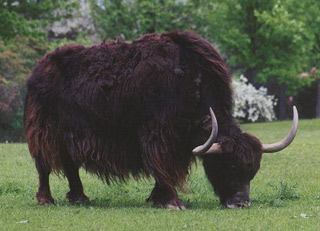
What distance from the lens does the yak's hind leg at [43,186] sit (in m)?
8.48

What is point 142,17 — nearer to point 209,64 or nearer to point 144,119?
point 209,64

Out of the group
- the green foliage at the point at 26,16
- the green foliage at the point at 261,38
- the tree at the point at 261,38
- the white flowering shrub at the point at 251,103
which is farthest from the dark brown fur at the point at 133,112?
the white flowering shrub at the point at 251,103

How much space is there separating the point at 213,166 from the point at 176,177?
1.50 ft

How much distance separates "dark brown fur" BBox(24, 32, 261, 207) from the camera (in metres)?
7.92

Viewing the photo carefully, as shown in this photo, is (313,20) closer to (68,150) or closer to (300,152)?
(300,152)

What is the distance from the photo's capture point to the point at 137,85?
8062 millimetres

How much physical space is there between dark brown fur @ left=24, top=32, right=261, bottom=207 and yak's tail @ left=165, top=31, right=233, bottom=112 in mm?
12

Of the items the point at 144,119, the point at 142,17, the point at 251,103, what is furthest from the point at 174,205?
the point at 142,17

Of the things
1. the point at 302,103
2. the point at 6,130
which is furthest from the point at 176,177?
the point at 302,103

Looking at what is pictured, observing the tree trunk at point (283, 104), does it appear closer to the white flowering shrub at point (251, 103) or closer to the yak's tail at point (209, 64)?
the white flowering shrub at point (251, 103)

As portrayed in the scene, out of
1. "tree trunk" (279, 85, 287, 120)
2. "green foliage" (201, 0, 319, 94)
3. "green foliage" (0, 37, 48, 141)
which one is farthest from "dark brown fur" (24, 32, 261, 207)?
"tree trunk" (279, 85, 287, 120)

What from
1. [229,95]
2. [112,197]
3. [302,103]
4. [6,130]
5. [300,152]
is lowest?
[302,103]

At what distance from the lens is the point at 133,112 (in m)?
8.11

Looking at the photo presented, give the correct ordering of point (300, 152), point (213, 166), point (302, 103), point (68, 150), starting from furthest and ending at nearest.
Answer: point (302, 103) → point (300, 152) → point (68, 150) → point (213, 166)
